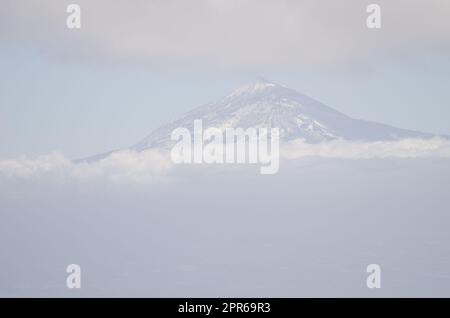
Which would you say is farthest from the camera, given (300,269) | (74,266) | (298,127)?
(298,127)

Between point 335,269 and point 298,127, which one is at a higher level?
point 298,127
